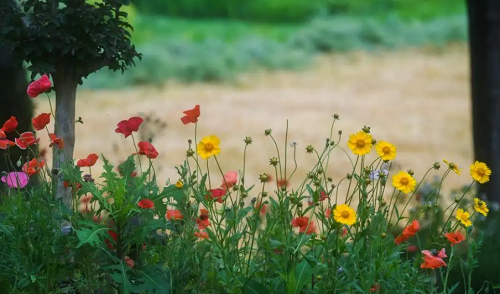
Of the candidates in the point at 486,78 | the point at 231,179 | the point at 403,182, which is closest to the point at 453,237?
the point at 403,182

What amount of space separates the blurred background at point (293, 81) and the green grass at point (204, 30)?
2cm

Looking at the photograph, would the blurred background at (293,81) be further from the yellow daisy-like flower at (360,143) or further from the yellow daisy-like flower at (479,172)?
the yellow daisy-like flower at (360,143)

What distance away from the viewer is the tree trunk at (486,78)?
16.5 feet

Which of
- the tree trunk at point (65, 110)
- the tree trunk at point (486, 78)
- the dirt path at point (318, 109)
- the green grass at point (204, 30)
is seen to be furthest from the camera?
the green grass at point (204, 30)

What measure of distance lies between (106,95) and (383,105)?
11.4 feet

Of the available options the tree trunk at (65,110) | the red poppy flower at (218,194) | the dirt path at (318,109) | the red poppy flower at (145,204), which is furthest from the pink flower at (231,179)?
the dirt path at (318,109)

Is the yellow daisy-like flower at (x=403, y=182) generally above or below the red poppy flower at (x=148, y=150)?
below

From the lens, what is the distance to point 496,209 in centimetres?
487

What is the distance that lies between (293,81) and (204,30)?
2.18 m

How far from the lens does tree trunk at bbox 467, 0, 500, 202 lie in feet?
16.5

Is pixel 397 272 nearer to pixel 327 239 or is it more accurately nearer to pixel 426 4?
pixel 327 239

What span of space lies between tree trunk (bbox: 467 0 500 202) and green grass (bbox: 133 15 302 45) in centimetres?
738

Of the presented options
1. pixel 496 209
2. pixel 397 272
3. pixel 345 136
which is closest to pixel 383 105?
pixel 345 136

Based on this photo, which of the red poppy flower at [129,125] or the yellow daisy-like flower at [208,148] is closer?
the yellow daisy-like flower at [208,148]
